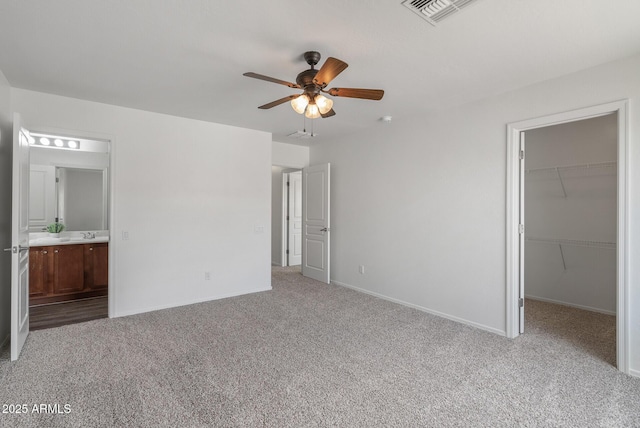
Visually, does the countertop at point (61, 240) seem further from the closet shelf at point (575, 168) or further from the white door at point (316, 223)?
the closet shelf at point (575, 168)

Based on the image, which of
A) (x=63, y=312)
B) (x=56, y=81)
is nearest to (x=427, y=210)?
(x=56, y=81)

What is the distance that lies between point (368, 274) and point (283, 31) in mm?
3550

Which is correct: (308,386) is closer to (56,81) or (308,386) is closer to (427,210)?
(427,210)

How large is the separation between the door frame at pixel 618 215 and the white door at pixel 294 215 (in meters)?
4.48

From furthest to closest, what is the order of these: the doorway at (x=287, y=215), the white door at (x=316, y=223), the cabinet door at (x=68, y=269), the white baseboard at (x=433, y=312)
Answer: the doorway at (x=287, y=215), the white door at (x=316, y=223), the cabinet door at (x=68, y=269), the white baseboard at (x=433, y=312)

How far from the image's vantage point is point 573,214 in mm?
4246

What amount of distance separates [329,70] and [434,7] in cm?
73

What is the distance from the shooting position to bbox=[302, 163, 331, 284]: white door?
5.42 meters

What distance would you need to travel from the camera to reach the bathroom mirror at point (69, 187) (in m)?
4.77

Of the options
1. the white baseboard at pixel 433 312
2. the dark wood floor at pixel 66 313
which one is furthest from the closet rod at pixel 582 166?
the dark wood floor at pixel 66 313

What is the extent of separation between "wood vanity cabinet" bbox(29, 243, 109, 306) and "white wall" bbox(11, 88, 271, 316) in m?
1.26

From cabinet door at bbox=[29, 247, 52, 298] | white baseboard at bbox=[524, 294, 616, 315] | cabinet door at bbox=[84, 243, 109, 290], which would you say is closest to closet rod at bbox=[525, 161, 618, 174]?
white baseboard at bbox=[524, 294, 616, 315]

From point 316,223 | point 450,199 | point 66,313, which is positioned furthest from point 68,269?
point 450,199

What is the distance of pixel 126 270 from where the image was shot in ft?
12.7
